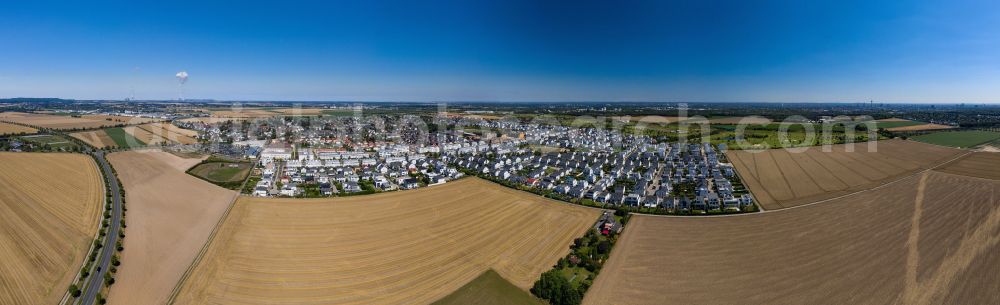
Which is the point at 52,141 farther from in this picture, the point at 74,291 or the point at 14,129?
the point at 74,291

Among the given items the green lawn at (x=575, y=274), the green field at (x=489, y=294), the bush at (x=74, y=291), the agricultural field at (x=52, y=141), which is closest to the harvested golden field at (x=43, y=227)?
the bush at (x=74, y=291)

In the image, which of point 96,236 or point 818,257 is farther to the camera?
point 96,236

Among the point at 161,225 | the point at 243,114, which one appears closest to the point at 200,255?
the point at 161,225

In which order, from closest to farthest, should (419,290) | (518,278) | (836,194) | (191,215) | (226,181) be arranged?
1. (419,290)
2. (518,278)
3. (191,215)
4. (836,194)
5. (226,181)

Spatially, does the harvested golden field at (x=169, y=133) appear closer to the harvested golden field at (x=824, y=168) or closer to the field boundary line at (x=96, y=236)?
the field boundary line at (x=96, y=236)

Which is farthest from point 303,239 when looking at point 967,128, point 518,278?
point 967,128

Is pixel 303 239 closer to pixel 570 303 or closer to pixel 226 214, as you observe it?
pixel 226 214
